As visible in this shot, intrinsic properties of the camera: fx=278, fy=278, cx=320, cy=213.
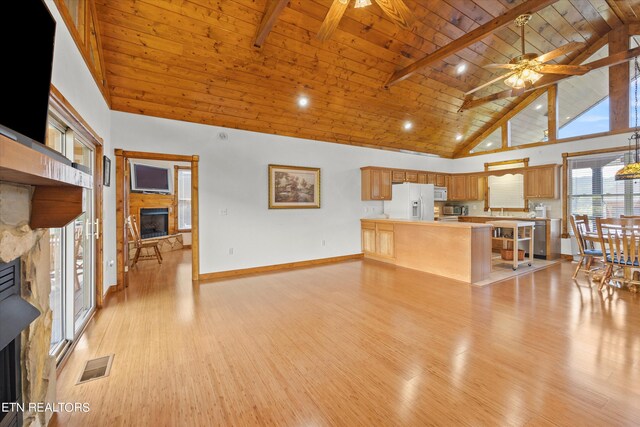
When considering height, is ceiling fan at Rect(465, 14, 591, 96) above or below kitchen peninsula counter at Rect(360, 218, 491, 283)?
above

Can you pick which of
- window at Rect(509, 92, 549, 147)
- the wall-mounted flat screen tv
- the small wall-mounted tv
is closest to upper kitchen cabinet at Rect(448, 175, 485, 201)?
window at Rect(509, 92, 549, 147)

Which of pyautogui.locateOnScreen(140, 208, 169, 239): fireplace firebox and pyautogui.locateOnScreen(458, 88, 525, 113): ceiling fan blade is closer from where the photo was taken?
pyautogui.locateOnScreen(458, 88, 525, 113): ceiling fan blade

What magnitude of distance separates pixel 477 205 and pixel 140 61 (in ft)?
27.5

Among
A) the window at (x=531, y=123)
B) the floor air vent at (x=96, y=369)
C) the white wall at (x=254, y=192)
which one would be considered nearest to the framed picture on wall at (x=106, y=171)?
the white wall at (x=254, y=192)

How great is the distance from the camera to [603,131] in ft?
18.9

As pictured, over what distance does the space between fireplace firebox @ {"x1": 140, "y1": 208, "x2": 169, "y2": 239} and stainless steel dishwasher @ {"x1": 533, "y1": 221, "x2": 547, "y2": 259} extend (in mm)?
9613

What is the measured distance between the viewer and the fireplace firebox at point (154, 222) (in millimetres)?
7480

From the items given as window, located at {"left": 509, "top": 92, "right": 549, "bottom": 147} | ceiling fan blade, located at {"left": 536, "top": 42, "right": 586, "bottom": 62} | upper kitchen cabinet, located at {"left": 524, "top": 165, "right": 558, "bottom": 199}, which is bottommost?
upper kitchen cabinet, located at {"left": 524, "top": 165, "right": 558, "bottom": 199}

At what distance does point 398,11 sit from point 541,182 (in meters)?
6.24

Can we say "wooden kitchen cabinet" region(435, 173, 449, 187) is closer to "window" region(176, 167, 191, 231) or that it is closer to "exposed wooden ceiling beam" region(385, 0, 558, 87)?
"exposed wooden ceiling beam" region(385, 0, 558, 87)

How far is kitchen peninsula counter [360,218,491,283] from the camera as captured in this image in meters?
4.45

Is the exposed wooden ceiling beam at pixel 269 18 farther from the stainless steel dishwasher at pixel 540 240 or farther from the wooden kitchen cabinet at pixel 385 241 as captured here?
the stainless steel dishwasher at pixel 540 240

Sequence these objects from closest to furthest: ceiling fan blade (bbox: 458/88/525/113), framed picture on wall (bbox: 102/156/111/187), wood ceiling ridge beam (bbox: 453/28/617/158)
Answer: framed picture on wall (bbox: 102/156/111/187), ceiling fan blade (bbox: 458/88/525/113), wood ceiling ridge beam (bbox: 453/28/617/158)

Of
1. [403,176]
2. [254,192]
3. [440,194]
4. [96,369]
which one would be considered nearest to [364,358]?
[96,369]
